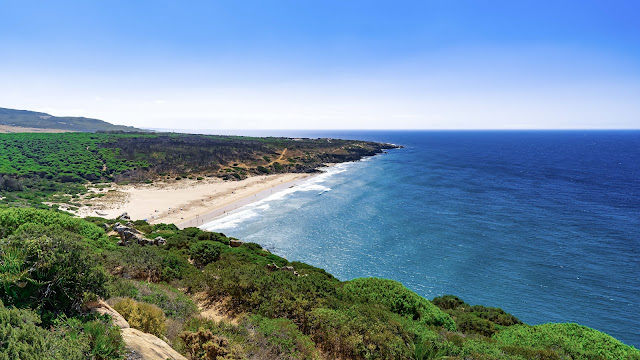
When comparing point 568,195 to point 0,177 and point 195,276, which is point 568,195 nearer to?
point 195,276

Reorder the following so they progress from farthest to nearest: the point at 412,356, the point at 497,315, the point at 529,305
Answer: the point at 529,305 → the point at 497,315 → the point at 412,356

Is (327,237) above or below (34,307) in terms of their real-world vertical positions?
below

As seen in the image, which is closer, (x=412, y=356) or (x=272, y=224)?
(x=412, y=356)

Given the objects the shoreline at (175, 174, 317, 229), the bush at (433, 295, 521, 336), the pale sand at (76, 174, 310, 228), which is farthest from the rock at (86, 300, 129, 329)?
the pale sand at (76, 174, 310, 228)

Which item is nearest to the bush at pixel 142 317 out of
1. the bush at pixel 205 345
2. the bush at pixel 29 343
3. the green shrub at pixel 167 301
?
the bush at pixel 205 345

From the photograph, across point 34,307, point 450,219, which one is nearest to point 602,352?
point 34,307

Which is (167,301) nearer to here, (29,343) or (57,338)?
(57,338)

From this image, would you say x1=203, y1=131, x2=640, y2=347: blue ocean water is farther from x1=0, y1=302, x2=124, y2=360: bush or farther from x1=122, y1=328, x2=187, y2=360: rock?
x1=0, y1=302, x2=124, y2=360: bush

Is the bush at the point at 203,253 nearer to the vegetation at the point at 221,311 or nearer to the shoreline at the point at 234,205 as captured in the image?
the vegetation at the point at 221,311
